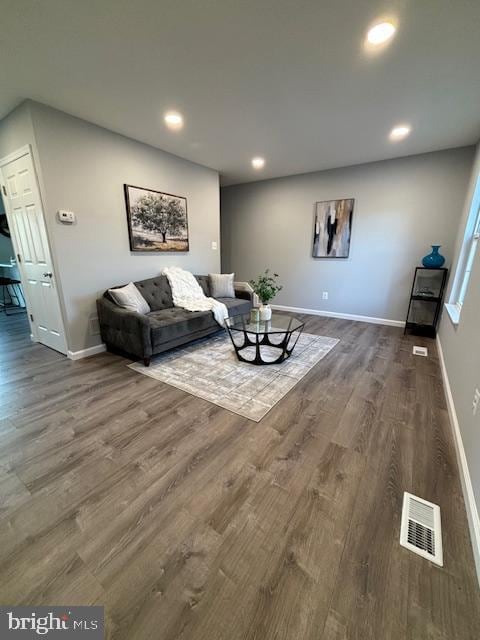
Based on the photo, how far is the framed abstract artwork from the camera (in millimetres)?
4312

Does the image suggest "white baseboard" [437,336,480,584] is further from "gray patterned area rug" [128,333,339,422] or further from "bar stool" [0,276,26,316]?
"bar stool" [0,276,26,316]

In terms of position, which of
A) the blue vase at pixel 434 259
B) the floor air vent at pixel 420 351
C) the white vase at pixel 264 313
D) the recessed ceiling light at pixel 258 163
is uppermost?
the recessed ceiling light at pixel 258 163

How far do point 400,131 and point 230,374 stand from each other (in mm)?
3364

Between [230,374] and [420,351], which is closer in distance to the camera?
[230,374]

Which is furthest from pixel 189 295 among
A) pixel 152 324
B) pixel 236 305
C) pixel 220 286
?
pixel 152 324

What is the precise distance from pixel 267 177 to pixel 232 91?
2.84 meters

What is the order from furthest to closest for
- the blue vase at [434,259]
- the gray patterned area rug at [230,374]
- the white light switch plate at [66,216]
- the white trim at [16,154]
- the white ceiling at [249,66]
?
the blue vase at [434,259], the white light switch plate at [66,216], the white trim at [16,154], the gray patterned area rug at [230,374], the white ceiling at [249,66]

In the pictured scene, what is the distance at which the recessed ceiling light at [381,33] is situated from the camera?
1.56m

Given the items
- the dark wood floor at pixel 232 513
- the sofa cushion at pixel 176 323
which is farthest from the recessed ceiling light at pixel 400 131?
the sofa cushion at pixel 176 323

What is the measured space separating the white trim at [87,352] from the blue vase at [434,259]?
4576mm

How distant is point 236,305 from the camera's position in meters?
3.79

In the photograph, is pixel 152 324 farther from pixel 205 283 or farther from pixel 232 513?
pixel 232 513

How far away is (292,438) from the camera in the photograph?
1.72 metres

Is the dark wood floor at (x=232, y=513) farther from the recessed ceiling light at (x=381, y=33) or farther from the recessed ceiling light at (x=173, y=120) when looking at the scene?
the recessed ceiling light at (x=173, y=120)
